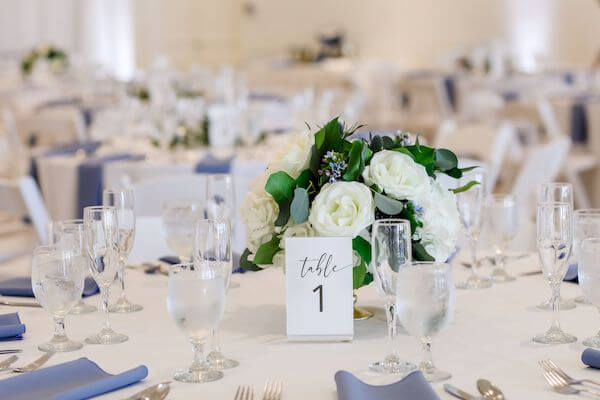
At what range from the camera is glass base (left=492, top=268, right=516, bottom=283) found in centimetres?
231

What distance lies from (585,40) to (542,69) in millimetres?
2344

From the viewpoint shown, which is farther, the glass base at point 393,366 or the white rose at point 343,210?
the white rose at point 343,210

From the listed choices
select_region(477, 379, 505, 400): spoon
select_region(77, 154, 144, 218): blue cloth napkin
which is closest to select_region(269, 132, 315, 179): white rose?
select_region(477, 379, 505, 400): spoon

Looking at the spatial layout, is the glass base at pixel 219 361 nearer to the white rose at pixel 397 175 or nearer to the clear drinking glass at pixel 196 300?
the clear drinking glass at pixel 196 300

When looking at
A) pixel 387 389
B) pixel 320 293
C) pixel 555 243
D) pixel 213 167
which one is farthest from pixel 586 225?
pixel 213 167

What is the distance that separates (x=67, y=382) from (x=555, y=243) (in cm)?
87

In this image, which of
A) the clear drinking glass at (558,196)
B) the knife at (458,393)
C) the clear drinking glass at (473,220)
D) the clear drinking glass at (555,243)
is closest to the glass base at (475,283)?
the clear drinking glass at (473,220)

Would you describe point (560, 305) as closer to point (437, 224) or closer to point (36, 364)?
point (437, 224)

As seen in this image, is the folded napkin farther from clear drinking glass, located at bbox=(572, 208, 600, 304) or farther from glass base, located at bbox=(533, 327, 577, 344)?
clear drinking glass, located at bbox=(572, 208, 600, 304)

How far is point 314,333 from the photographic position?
1808 mm

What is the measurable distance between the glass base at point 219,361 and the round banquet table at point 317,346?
17mm

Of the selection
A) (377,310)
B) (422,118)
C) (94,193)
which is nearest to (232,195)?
(377,310)

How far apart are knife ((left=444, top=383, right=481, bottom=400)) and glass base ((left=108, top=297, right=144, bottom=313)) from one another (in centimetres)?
78

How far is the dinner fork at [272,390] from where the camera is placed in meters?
1.51
